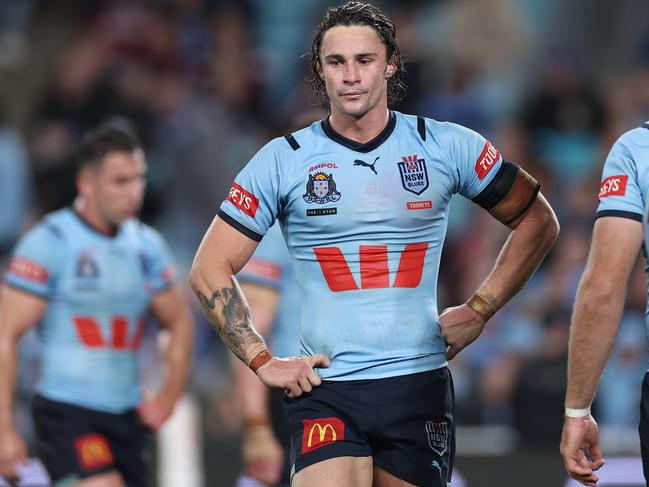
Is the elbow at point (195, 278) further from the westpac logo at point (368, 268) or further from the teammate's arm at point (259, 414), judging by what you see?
the teammate's arm at point (259, 414)

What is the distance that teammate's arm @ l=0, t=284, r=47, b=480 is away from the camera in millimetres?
A: 7582

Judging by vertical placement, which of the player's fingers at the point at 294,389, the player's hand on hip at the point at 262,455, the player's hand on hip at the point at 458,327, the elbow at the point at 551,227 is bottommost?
the player's hand on hip at the point at 262,455

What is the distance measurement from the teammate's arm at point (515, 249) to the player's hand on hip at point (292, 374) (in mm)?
671

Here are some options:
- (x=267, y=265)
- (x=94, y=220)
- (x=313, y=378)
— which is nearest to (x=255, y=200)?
(x=313, y=378)

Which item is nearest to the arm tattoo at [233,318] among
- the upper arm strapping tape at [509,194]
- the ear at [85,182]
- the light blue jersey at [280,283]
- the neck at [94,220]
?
the upper arm strapping tape at [509,194]

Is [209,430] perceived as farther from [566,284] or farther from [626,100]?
[626,100]

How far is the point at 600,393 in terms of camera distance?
10.9 metres

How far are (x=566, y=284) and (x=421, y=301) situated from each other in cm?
565

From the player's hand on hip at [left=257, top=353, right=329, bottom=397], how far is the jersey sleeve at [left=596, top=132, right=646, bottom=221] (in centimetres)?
122

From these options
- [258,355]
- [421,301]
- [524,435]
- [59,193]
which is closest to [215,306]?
[258,355]

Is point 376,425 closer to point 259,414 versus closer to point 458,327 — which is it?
point 458,327

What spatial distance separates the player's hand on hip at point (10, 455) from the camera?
754cm

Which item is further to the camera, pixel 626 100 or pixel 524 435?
pixel 626 100

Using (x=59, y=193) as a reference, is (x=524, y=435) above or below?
below
